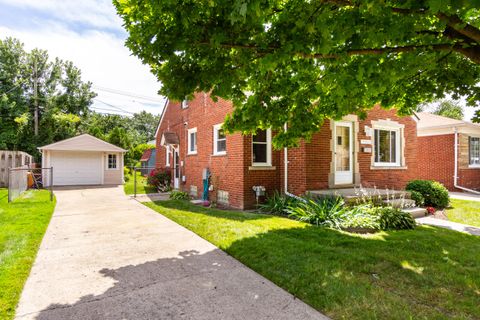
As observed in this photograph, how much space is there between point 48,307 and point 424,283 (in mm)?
4660

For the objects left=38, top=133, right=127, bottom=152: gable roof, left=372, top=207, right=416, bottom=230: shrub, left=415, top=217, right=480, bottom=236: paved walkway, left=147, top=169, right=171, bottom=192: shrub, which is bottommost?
left=415, top=217, right=480, bottom=236: paved walkway

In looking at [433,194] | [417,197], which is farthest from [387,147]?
[417,197]

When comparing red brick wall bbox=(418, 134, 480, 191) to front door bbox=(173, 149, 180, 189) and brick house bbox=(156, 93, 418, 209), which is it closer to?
brick house bbox=(156, 93, 418, 209)

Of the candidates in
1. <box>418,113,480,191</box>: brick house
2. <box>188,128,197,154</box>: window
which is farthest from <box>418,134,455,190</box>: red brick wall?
<box>188,128,197,154</box>: window

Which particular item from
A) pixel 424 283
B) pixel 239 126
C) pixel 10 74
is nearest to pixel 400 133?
pixel 239 126

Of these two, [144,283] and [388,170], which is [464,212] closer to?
[388,170]

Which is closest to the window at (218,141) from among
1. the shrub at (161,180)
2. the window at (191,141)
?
the window at (191,141)

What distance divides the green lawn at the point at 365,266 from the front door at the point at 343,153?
11.9 feet

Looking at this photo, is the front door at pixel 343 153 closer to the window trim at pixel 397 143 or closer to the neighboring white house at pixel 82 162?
the window trim at pixel 397 143

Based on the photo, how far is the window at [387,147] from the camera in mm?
11438

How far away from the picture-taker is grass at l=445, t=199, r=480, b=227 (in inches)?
323

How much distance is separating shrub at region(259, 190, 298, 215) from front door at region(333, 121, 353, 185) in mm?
2110

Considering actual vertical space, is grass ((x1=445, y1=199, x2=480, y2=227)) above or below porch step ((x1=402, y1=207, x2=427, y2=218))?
below

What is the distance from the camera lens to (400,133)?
12102mm
